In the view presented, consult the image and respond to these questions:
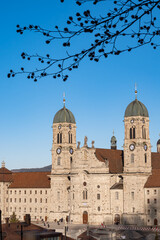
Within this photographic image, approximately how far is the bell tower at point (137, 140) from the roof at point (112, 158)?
15.0 feet

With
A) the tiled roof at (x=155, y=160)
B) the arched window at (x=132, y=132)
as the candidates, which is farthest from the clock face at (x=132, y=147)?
the tiled roof at (x=155, y=160)

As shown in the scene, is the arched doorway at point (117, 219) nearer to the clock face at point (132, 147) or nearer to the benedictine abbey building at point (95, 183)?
the benedictine abbey building at point (95, 183)

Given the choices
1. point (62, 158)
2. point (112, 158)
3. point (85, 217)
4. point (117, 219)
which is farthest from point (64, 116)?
point (117, 219)

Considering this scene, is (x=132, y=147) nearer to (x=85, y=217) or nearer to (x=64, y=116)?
(x=85, y=217)

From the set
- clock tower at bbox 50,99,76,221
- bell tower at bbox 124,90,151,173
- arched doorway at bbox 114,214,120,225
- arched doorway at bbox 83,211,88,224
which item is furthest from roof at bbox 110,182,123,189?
clock tower at bbox 50,99,76,221

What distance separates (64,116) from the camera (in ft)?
381

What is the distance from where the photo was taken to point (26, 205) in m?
122

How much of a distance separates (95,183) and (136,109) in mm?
18168

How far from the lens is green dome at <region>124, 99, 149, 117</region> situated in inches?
4097

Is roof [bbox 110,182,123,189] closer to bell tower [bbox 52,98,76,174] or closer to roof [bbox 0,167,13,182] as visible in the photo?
bell tower [bbox 52,98,76,174]

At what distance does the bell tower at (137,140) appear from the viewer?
103188 millimetres

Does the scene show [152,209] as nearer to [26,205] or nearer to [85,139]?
[85,139]

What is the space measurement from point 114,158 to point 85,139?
8.62 m

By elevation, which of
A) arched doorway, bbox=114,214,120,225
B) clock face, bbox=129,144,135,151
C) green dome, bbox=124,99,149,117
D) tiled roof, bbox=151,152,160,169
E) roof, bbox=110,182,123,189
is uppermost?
green dome, bbox=124,99,149,117
